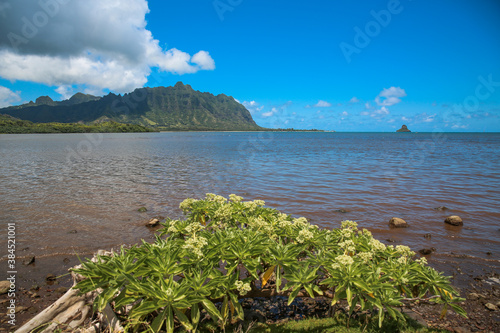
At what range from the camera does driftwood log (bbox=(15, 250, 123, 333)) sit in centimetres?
379

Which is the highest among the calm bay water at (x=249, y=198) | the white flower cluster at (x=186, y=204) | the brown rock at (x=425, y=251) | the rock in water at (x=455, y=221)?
the white flower cluster at (x=186, y=204)

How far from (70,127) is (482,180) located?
200180 mm

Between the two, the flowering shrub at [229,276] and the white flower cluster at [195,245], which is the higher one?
the white flower cluster at [195,245]

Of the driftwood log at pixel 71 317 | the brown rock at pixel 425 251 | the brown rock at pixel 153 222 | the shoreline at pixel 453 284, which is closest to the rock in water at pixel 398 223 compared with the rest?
the brown rock at pixel 425 251

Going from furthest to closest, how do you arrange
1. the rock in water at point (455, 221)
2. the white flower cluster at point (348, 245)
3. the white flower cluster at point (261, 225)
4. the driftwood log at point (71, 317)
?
the rock in water at point (455, 221)
the white flower cluster at point (261, 225)
the white flower cluster at point (348, 245)
the driftwood log at point (71, 317)

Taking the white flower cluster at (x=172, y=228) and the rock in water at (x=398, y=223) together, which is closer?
the white flower cluster at (x=172, y=228)

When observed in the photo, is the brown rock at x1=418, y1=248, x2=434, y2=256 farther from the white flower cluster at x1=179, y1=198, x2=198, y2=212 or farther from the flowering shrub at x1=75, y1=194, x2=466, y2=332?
the white flower cluster at x1=179, y1=198, x2=198, y2=212

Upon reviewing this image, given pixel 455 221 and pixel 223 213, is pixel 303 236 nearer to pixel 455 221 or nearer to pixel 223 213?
pixel 223 213

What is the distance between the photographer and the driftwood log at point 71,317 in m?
3.79

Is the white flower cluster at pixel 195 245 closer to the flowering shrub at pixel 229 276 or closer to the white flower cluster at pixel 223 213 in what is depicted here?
the flowering shrub at pixel 229 276

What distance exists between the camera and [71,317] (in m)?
4.05

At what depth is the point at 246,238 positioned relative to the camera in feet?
15.2

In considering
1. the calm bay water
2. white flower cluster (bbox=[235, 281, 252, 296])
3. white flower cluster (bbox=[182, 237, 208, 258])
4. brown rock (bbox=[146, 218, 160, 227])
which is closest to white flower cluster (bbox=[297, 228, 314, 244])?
white flower cluster (bbox=[235, 281, 252, 296])

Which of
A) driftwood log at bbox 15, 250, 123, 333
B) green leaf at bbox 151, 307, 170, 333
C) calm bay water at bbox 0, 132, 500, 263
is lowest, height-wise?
calm bay water at bbox 0, 132, 500, 263
